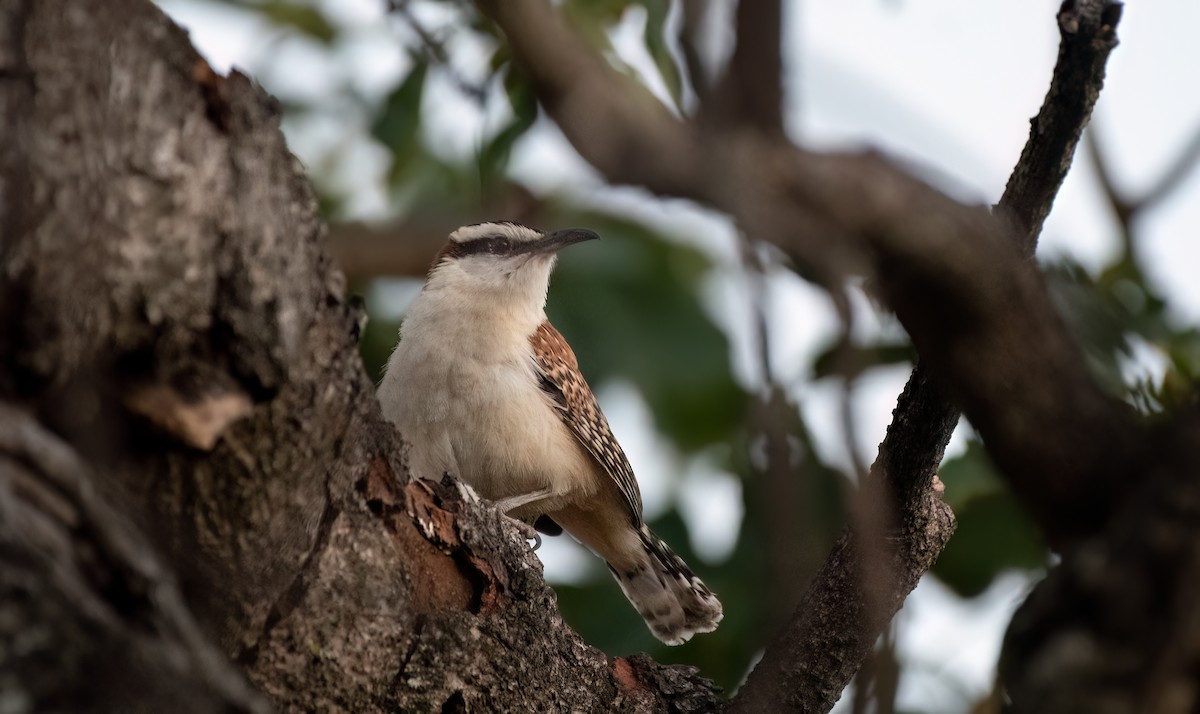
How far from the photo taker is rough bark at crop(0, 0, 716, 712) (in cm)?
231

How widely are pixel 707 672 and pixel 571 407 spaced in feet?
4.95

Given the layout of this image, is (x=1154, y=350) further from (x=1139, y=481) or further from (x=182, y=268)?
(x=182, y=268)

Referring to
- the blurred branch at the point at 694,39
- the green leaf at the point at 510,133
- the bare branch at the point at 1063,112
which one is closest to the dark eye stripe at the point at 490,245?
the green leaf at the point at 510,133

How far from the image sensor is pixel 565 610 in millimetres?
5914

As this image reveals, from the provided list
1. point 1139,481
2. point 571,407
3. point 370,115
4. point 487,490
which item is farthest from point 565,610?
point 1139,481

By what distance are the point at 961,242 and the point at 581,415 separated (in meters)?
4.92

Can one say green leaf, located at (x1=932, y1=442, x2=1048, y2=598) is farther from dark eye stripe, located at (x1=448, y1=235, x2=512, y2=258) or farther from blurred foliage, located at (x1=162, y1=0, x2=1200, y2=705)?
dark eye stripe, located at (x1=448, y1=235, x2=512, y2=258)

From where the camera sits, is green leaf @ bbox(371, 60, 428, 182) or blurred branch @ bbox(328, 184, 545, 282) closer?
green leaf @ bbox(371, 60, 428, 182)

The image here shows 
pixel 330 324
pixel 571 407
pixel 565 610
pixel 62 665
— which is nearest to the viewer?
pixel 62 665

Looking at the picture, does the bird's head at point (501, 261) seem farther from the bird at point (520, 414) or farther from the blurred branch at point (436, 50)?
the blurred branch at point (436, 50)

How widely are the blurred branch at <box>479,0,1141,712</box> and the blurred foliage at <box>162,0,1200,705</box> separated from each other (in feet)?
0.59

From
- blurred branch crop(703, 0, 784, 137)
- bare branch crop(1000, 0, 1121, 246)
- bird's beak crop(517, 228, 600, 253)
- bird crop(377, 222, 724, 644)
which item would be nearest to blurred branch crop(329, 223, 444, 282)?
bird crop(377, 222, 724, 644)

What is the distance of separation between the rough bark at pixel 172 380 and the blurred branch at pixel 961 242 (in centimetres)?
75

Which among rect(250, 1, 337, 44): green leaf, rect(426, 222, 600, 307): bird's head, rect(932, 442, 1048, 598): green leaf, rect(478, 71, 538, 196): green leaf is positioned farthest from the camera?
rect(250, 1, 337, 44): green leaf
